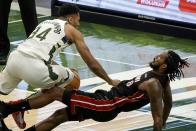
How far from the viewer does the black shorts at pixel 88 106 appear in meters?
7.64

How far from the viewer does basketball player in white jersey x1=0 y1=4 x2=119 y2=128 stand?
7.75 metres

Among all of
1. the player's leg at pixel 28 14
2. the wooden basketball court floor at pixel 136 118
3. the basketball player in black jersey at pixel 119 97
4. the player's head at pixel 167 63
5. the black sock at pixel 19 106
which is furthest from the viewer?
the player's leg at pixel 28 14

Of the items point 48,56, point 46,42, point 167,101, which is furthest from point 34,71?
point 167,101

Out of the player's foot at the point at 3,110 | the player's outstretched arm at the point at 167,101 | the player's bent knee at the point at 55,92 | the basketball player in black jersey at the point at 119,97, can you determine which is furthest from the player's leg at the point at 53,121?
the player's outstretched arm at the point at 167,101

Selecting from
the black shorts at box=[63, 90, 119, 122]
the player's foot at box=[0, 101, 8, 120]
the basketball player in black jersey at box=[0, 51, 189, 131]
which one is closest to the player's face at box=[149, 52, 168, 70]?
the basketball player in black jersey at box=[0, 51, 189, 131]

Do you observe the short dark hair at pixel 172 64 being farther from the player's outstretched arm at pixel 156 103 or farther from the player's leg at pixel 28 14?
the player's leg at pixel 28 14

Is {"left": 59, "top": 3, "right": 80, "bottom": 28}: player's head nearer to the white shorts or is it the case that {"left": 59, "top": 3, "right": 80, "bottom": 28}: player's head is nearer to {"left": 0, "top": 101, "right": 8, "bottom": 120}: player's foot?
the white shorts

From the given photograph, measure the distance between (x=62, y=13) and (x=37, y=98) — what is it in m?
0.96

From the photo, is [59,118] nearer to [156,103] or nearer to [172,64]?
[156,103]

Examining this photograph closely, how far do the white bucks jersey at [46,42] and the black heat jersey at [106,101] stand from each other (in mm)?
486

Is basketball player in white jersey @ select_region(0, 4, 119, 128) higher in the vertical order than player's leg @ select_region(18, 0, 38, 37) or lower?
higher

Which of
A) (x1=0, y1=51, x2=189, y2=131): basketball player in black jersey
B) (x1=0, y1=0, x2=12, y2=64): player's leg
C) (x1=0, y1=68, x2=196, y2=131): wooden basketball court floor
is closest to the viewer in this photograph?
(x1=0, y1=51, x2=189, y2=131): basketball player in black jersey

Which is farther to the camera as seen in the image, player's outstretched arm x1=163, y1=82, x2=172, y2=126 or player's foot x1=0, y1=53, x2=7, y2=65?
player's foot x1=0, y1=53, x2=7, y2=65

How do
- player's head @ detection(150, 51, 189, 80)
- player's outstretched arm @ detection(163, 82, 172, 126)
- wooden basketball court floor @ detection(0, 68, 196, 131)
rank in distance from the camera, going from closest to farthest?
player's head @ detection(150, 51, 189, 80), player's outstretched arm @ detection(163, 82, 172, 126), wooden basketball court floor @ detection(0, 68, 196, 131)
